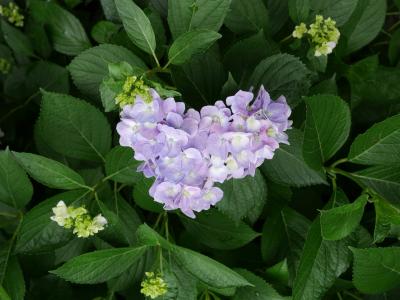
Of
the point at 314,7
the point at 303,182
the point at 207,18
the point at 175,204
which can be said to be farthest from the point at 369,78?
the point at 175,204

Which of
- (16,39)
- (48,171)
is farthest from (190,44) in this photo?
(16,39)

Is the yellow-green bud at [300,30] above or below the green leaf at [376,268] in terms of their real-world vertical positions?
above

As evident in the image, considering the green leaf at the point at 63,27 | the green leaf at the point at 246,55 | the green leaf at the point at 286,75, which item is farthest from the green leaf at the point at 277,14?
the green leaf at the point at 63,27

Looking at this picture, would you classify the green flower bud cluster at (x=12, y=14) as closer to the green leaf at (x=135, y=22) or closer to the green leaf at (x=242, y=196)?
the green leaf at (x=135, y=22)

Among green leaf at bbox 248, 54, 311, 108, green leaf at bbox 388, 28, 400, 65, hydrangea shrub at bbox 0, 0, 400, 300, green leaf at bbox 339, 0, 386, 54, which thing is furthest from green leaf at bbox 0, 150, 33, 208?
green leaf at bbox 388, 28, 400, 65

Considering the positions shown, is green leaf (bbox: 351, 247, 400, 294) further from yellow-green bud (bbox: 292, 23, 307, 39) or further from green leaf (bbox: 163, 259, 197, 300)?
yellow-green bud (bbox: 292, 23, 307, 39)
